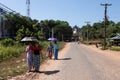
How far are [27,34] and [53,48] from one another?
2840cm

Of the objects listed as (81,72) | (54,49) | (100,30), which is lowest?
(81,72)

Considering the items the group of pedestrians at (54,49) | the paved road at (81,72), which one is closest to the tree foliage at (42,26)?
the group of pedestrians at (54,49)

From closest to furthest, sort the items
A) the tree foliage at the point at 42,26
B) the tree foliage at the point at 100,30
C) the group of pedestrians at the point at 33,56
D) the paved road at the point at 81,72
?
the paved road at the point at 81,72 → the group of pedestrians at the point at 33,56 → the tree foliage at the point at 42,26 → the tree foliage at the point at 100,30

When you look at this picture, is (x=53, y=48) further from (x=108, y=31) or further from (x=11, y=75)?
(x=108, y=31)

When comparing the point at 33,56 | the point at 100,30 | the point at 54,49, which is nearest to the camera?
the point at 33,56

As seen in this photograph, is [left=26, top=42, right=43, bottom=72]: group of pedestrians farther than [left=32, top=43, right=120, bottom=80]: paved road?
Yes

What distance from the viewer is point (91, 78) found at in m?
14.7

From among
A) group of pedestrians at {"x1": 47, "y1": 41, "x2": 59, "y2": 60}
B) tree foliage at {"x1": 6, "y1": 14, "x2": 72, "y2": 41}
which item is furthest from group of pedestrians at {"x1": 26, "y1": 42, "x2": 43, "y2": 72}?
tree foliage at {"x1": 6, "y1": 14, "x2": 72, "y2": 41}

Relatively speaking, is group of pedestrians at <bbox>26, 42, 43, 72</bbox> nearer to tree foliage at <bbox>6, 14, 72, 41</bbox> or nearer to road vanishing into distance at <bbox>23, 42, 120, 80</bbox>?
road vanishing into distance at <bbox>23, 42, 120, 80</bbox>

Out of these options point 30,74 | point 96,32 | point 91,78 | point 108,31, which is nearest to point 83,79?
point 91,78

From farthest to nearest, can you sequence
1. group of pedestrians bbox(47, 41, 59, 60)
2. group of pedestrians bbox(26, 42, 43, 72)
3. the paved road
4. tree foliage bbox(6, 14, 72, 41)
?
1. tree foliage bbox(6, 14, 72, 41)
2. group of pedestrians bbox(47, 41, 59, 60)
3. group of pedestrians bbox(26, 42, 43, 72)
4. the paved road

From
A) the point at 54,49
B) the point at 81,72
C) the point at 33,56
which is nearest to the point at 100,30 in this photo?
the point at 54,49

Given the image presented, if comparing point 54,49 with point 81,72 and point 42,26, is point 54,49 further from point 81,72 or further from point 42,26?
point 42,26

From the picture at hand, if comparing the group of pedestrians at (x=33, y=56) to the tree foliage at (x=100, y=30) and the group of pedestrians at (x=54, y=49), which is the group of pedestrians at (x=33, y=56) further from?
the tree foliage at (x=100, y=30)
